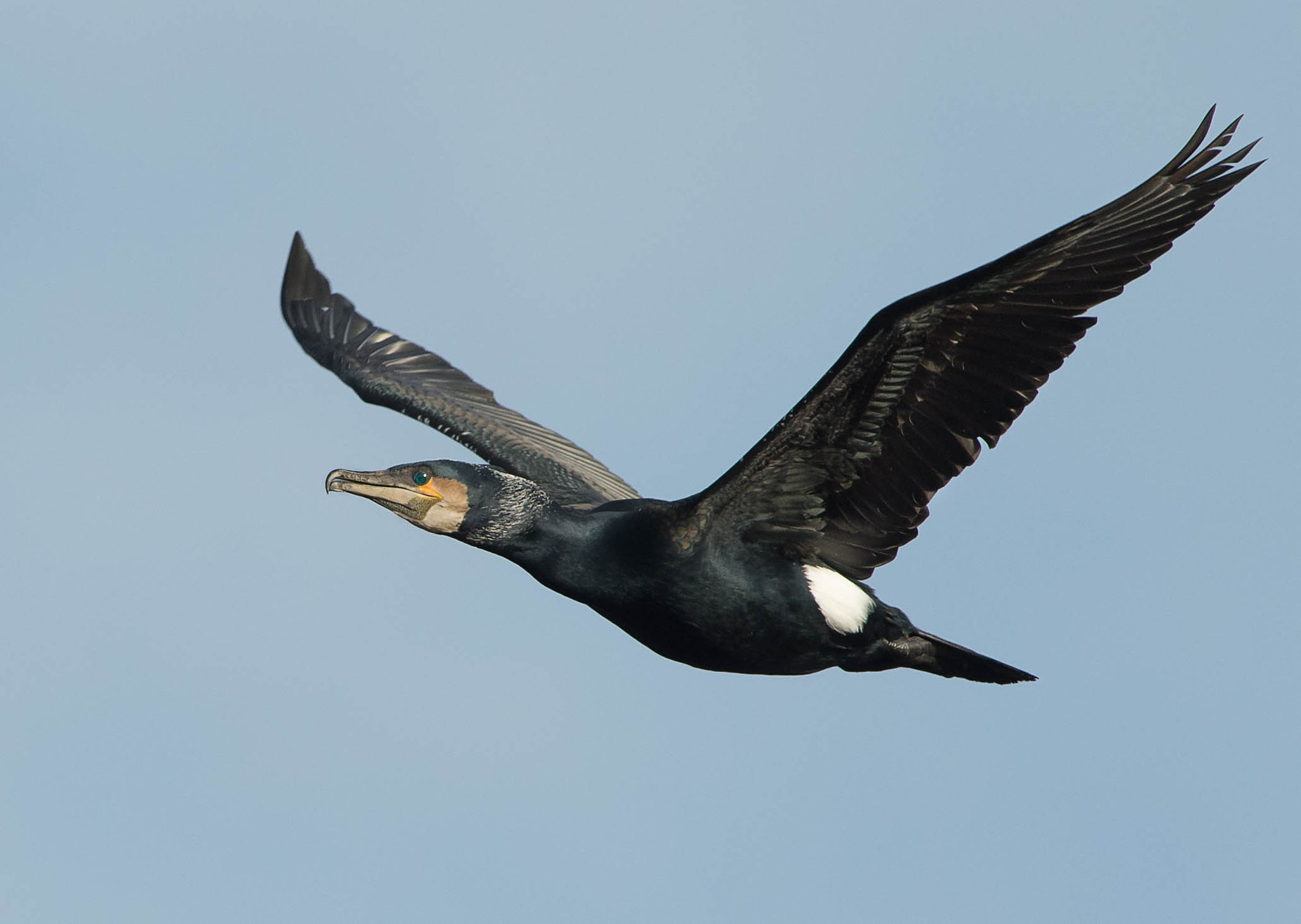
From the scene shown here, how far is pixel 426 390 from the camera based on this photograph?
15.9 meters

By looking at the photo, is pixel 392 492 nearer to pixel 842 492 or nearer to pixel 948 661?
pixel 842 492

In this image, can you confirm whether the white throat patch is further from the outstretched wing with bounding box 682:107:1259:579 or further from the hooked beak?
the hooked beak

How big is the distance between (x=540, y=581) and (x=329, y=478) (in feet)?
5.20

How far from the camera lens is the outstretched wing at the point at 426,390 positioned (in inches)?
567

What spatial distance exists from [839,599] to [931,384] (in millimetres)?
1695

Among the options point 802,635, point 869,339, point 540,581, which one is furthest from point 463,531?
point 869,339

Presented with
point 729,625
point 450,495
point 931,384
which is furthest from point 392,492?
point 931,384

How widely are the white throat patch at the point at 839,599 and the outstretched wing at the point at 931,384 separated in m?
0.10

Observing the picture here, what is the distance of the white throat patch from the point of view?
1141 cm

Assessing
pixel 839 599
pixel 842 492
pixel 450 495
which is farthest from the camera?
pixel 450 495

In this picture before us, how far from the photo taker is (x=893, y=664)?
39.3ft

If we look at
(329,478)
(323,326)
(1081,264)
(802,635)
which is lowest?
(802,635)

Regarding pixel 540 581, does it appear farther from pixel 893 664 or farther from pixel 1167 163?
pixel 1167 163

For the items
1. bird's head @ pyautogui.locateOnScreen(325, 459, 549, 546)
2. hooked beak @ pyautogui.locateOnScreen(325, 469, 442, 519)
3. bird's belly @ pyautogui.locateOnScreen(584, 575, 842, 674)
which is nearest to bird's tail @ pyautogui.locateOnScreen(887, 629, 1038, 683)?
bird's belly @ pyautogui.locateOnScreen(584, 575, 842, 674)
